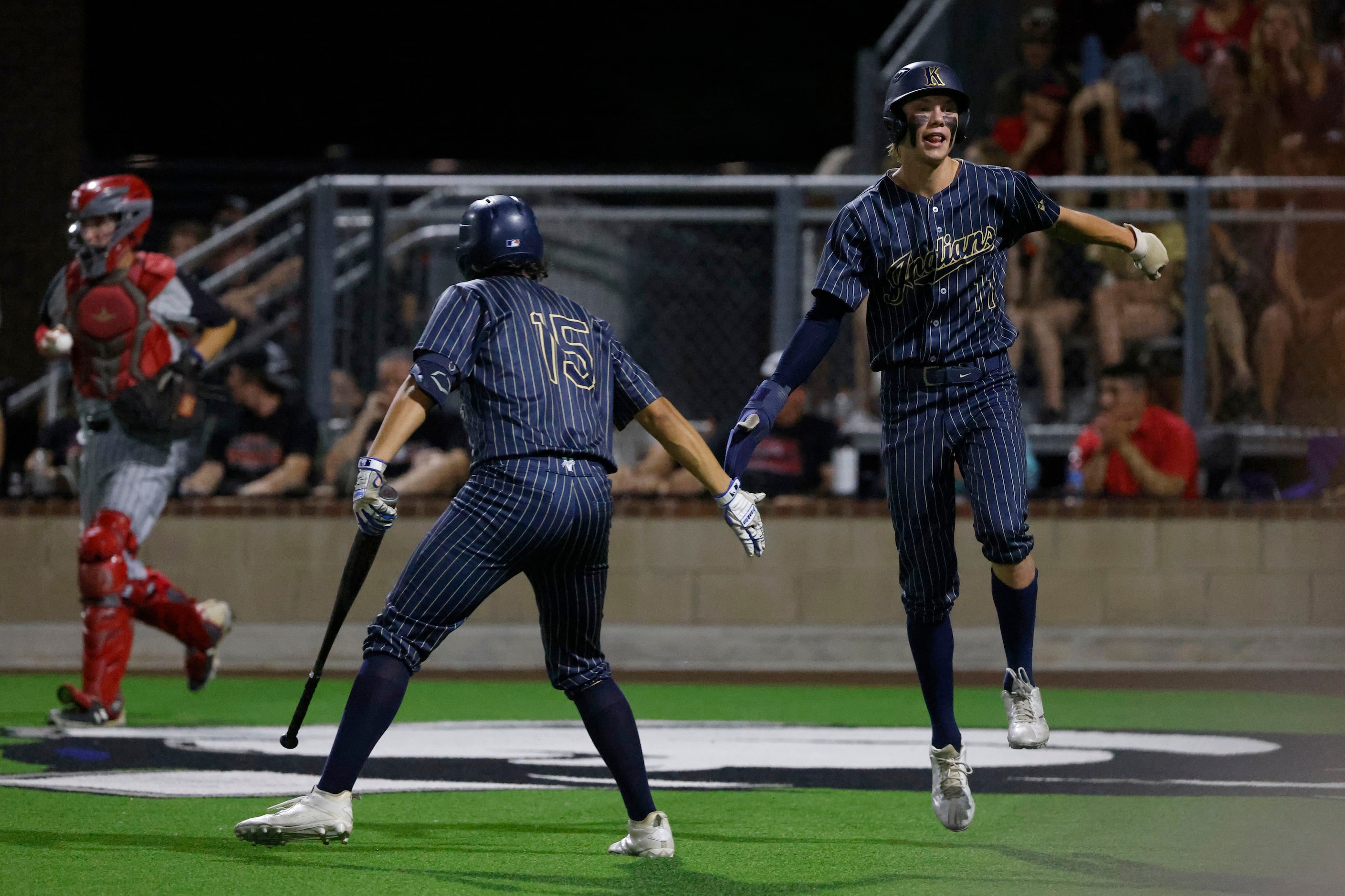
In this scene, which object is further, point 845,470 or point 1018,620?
point 845,470

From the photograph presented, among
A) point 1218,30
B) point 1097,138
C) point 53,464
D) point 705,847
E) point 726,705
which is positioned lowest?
point 726,705

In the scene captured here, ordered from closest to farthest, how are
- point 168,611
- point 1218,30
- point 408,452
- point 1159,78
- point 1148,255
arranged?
point 1148,255 < point 168,611 < point 408,452 < point 1159,78 < point 1218,30

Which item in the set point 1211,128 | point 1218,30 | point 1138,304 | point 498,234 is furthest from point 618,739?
point 1218,30

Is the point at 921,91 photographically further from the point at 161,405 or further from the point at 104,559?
the point at 104,559

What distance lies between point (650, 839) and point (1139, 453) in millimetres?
7434

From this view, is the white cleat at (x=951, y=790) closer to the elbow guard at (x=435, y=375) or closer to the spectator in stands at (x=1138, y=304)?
the elbow guard at (x=435, y=375)

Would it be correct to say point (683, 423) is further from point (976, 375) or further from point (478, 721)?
point (478, 721)

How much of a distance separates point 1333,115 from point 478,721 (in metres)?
7.92

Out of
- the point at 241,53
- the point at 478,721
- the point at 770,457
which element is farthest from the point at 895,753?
the point at 241,53

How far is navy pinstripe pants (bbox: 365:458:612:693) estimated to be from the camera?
5.20 metres

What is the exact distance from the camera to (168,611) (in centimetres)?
859

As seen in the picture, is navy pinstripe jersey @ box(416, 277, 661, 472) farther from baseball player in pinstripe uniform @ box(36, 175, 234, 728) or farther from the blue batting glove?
baseball player in pinstripe uniform @ box(36, 175, 234, 728)

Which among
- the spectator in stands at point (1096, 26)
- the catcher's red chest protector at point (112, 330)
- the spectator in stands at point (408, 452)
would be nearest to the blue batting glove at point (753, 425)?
the catcher's red chest protector at point (112, 330)

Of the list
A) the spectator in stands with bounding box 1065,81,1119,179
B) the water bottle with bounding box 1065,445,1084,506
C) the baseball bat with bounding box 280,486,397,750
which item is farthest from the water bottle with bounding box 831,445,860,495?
the baseball bat with bounding box 280,486,397,750
